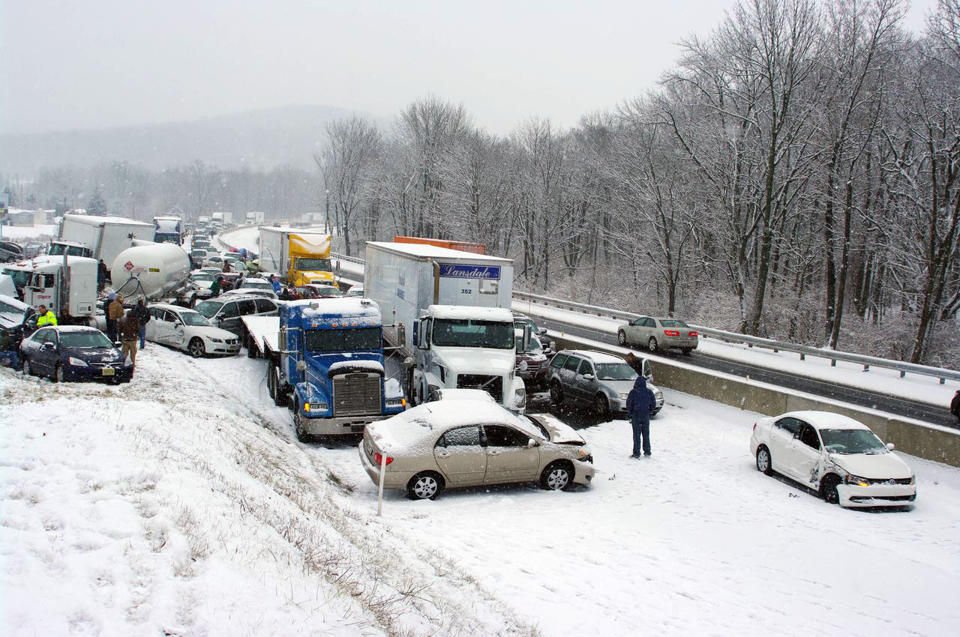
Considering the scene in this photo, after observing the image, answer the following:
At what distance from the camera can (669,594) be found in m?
8.86

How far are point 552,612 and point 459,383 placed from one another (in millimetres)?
9474

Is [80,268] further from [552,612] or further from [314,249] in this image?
[552,612]

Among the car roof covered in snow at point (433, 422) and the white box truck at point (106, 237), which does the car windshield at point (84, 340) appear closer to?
the car roof covered in snow at point (433, 422)


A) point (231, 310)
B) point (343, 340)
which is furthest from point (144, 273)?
point (343, 340)

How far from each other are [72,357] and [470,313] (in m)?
9.91

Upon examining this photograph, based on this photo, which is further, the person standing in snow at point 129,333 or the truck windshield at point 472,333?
the person standing in snow at point 129,333

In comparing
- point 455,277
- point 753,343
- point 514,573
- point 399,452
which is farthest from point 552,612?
point 753,343

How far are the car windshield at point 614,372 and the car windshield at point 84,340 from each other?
13.4 metres

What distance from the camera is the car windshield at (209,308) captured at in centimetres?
2581

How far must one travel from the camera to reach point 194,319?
2395 centimetres

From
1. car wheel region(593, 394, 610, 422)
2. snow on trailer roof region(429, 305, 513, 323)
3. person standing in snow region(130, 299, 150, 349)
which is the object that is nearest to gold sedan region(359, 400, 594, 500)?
snow on trailer roof region(429, 305, 513, 323)

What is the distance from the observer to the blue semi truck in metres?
15.7

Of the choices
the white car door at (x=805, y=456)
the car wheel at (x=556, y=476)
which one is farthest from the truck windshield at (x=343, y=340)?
the white car door at (x=805, y=456)

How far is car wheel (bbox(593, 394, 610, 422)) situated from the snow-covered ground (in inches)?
144
